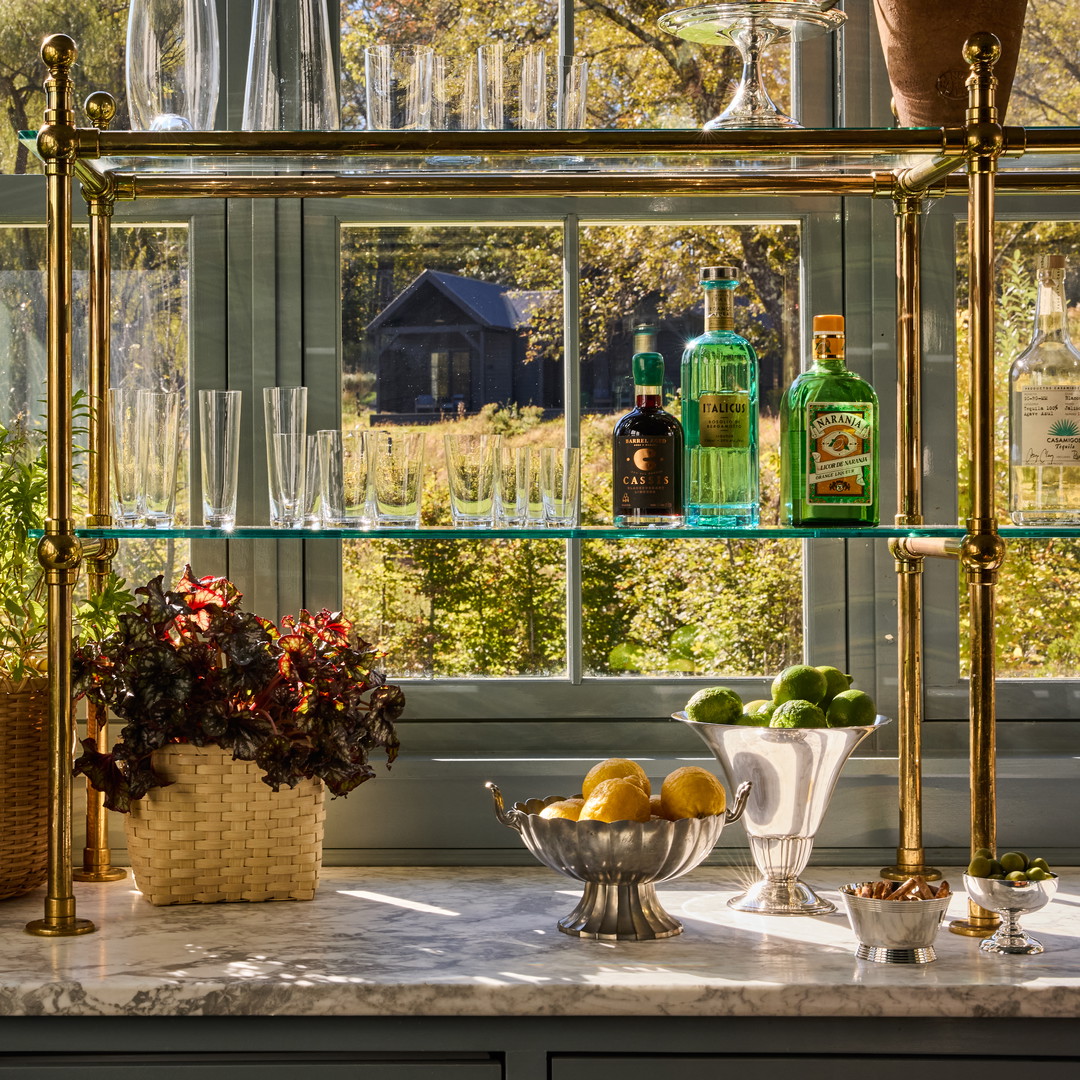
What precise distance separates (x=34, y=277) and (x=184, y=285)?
0.22 metres

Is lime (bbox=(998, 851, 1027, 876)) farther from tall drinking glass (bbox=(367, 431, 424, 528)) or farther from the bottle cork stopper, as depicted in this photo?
tall drinking glass (bbox=(367, 431, 424, 528))

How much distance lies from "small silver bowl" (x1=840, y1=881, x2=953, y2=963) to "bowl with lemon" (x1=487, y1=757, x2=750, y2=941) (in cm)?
18

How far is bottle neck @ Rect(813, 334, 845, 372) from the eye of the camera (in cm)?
169

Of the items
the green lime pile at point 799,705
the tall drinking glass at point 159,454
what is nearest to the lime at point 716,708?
the green lime pile at point 799,705

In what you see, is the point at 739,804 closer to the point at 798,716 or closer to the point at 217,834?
the point at 798,716

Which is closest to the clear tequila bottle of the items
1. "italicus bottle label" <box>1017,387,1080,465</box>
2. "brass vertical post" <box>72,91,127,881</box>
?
"italicus bottle label" <box>1017,387,1080,465</box>

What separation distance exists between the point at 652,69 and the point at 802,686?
92cm

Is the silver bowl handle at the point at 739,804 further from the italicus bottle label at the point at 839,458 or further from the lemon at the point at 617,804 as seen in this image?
the italicus bottle label at the point at 839,458

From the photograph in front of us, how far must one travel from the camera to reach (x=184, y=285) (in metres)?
1.97

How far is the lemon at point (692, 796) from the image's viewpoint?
154 cm

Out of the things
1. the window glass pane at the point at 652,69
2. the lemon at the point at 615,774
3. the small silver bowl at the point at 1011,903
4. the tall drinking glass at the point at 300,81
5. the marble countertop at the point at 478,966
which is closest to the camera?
the marble countertop at the point at 478,966

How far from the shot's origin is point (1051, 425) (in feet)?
5.57

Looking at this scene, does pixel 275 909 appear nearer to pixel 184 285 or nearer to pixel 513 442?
pixel 513 442

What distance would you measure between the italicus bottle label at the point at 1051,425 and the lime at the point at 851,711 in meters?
0.38
